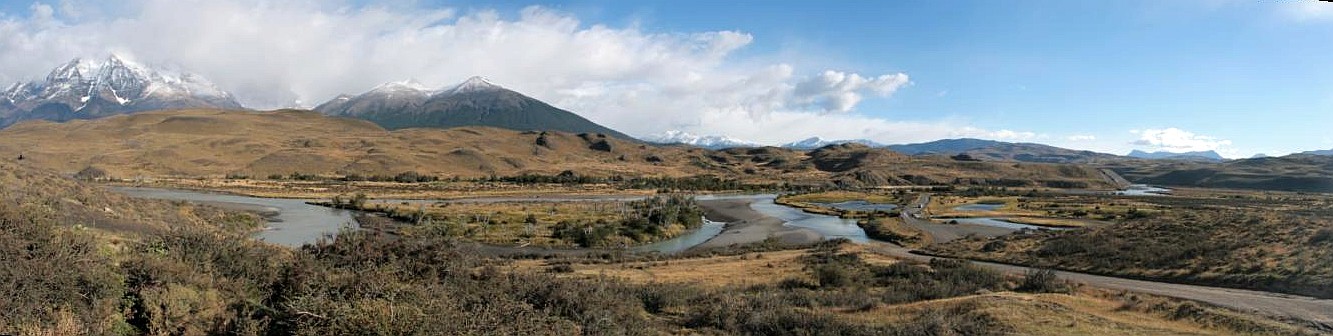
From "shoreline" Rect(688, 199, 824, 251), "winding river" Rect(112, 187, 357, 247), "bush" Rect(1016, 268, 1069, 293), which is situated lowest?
"shoreline" Rect(688, 199, 824, 251)

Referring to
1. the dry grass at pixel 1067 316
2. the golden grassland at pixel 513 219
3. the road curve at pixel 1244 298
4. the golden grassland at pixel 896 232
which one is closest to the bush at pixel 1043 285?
the dry grass at pixel 1067 316

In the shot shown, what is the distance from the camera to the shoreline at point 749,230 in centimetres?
5919

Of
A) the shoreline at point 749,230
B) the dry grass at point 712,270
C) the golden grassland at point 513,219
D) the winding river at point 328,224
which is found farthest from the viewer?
the shoreline at point 749,230

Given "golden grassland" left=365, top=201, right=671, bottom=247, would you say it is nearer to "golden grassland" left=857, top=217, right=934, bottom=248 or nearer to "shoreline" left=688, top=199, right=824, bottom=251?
"shoreline" left=688, top=199, right=824, bottom=251

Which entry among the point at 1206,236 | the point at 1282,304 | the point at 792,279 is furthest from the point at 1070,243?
the point at 792,279

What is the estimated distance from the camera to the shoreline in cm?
5919

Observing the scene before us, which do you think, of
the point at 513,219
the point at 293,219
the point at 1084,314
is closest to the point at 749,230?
the point at 513,219

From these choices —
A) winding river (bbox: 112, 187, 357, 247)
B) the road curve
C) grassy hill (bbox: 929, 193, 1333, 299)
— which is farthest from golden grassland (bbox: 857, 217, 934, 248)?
winding river (bbox: 112, 187, 357, 247)

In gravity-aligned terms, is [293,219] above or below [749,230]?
above

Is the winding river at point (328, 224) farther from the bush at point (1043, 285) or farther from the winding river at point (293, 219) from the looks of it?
the bush at point (1043, 285)

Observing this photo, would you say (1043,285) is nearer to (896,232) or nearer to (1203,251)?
(1203,251)

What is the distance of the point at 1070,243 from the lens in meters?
42.3

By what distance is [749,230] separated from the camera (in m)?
68.8

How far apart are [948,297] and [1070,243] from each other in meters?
25.9
